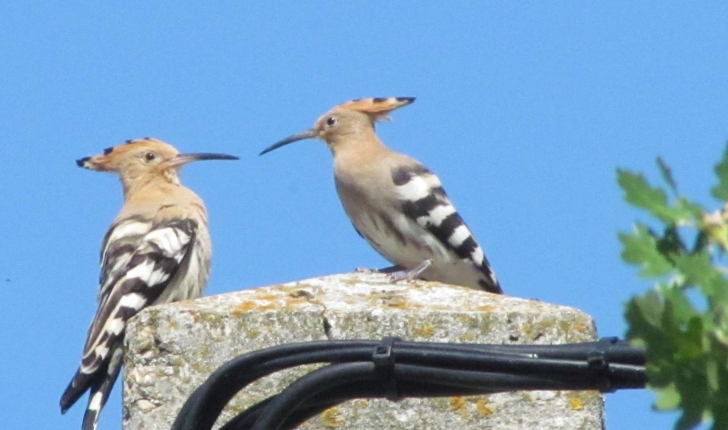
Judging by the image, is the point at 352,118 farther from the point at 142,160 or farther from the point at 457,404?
the point at 457,404

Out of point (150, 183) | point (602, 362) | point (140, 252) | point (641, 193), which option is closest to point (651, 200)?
point (641, 193)

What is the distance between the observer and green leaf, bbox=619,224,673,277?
0.79 metres

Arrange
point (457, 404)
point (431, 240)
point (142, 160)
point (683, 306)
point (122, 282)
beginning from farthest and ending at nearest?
point (142, 160)
point (431, 240)
point (122, 282)
point (457, 404)
point (683, 306)

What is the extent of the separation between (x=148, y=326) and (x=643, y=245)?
56.9 inches

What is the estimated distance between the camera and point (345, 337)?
2057 mm

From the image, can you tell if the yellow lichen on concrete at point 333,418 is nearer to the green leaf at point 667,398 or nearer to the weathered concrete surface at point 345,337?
the weathered concrete surface at point 345,337

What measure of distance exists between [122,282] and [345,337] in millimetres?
3330

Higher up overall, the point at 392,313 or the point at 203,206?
the point at 203,206

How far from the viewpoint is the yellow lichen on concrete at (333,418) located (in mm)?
2037

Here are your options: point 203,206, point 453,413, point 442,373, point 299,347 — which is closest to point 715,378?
point 442,373

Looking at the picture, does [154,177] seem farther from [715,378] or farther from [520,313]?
[715,378]

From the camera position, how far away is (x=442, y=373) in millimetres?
1504

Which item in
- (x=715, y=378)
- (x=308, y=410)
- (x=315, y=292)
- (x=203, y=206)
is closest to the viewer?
(x=715, y=378)

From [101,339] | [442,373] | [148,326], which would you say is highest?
[101,339]
